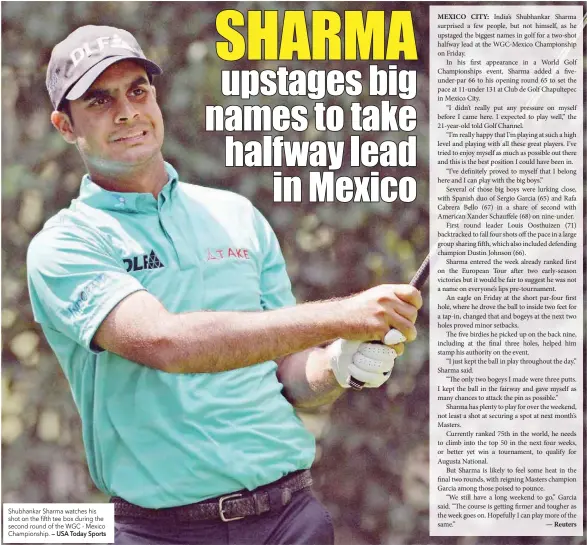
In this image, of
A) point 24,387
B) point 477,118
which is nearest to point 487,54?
point 477,118

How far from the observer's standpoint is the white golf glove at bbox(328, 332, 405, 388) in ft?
5.69

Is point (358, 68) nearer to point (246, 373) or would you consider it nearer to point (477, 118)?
point (477, 118)

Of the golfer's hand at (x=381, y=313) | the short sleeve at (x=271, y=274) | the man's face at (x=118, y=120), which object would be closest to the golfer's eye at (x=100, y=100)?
the man's face at (x=118, y=120)

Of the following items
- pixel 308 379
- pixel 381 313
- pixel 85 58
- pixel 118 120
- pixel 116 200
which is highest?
pixel 85 58

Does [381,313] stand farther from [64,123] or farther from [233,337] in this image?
[64,123]

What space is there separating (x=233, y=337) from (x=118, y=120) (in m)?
0.45

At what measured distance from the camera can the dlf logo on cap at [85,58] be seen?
5.86 ft

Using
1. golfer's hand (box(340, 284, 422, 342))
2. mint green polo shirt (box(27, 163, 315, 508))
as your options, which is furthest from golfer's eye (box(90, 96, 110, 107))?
golfer's hand (box(340, 284, 422, 342))

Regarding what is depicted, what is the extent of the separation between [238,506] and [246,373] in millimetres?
220

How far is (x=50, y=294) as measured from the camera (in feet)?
5.58

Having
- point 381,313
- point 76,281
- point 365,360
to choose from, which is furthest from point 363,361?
point 76,281

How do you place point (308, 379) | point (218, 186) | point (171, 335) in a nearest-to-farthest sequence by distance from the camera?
point (171, 335) → point (308, 379) → point (218, 186)

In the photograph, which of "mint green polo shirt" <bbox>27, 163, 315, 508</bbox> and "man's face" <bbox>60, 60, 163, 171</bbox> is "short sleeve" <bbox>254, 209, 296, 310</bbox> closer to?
"mint green polo shirt" <bbox>27, 163, 315, 508</bbox>

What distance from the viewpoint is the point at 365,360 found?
1746 mm
